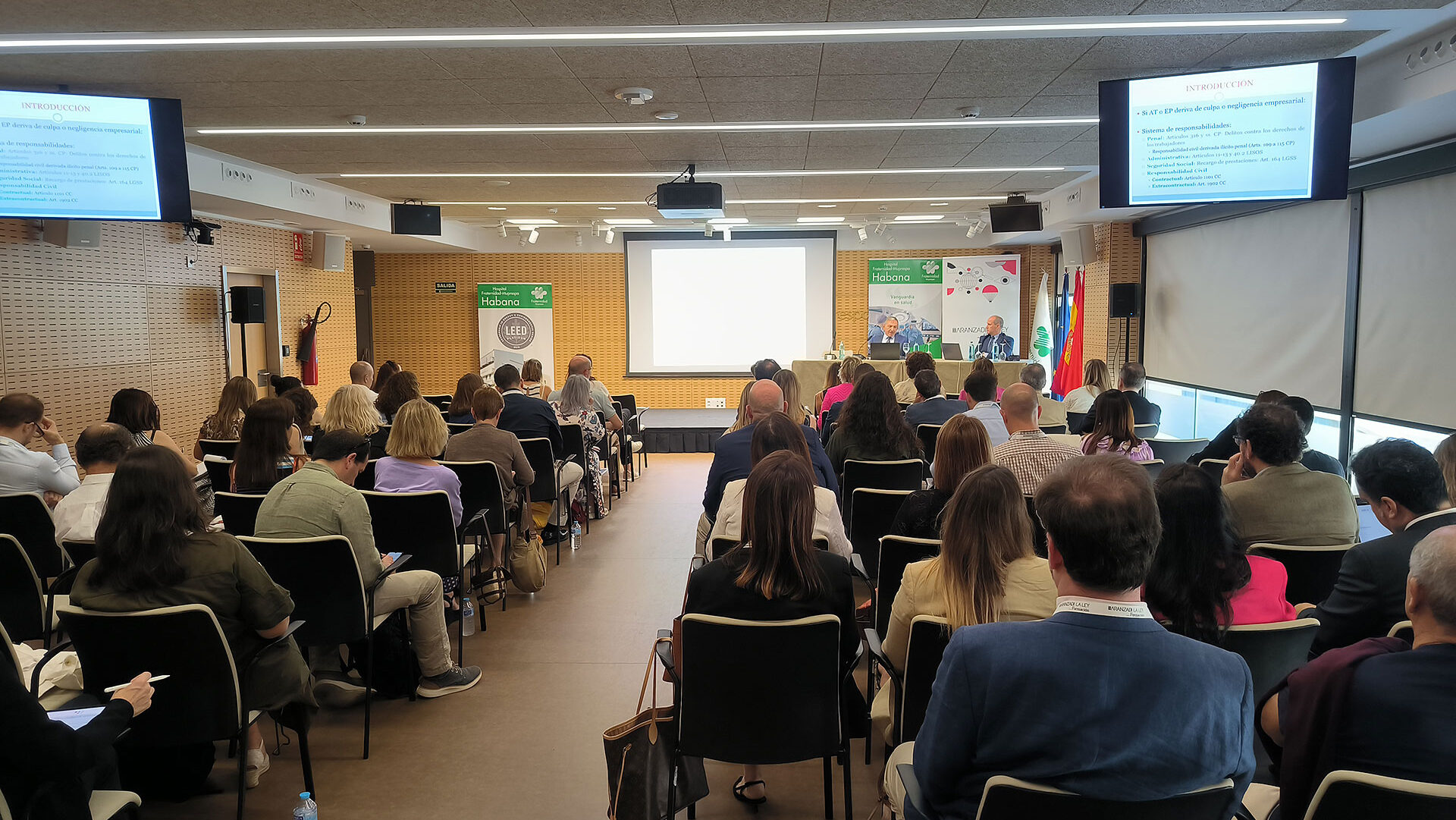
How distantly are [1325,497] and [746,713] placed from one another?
2378 mm

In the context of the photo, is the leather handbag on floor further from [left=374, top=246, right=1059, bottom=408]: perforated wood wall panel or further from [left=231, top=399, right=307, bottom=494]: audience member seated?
[left=374, top=246, right=1059, bottom=408]: perforated wood wall panel

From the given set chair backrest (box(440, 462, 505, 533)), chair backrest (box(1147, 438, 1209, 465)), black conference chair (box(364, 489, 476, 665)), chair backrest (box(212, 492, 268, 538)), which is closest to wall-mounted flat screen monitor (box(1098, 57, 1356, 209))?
chair backrest (box(1147, 438, 1209, 465))

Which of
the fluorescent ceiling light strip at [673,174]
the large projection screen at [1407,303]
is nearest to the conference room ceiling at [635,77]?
the fluorescent ceiling light strip at [673,174]

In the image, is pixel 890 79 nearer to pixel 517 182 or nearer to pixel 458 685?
pixel 458 685

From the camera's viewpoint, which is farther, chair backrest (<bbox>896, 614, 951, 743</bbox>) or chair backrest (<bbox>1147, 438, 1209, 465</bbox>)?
chair backrest (<bbox>1147, 438, 1209, 465</bbox>)

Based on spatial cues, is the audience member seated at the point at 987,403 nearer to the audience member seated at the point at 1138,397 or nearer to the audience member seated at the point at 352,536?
the audience member seated at the point at 1138,397

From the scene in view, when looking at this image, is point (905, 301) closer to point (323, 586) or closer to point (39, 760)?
point (323, 586)

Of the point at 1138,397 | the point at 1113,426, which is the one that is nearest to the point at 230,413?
the point at 1113,426

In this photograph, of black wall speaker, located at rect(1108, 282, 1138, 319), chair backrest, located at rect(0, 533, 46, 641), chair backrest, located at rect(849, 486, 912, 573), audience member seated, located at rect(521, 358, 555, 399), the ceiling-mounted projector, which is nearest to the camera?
chair backrest, located at rect(0, 533, 46, 641)

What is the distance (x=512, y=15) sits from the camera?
152 inches

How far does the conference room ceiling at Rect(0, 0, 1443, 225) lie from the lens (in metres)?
3.81

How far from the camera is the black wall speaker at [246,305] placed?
9.11m

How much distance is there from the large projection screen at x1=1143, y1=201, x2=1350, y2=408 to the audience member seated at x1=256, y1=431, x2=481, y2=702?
6.41 m

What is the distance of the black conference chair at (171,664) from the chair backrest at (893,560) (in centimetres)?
210
